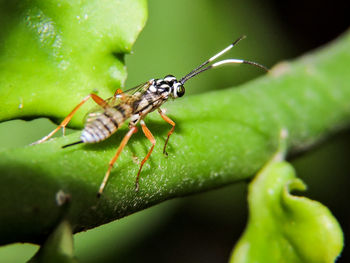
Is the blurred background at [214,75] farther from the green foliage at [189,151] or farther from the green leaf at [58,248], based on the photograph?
the green leaf at [58,248]

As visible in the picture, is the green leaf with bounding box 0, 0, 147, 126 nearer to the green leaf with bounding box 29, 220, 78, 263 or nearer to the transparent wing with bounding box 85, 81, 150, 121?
the transparent wing with bounding box 85, 81, 150, 121

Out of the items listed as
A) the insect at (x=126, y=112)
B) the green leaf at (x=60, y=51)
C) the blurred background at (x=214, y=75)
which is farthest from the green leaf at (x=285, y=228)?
the blurred background at (x=214, y=75)

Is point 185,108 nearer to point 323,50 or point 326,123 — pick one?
point 326,123

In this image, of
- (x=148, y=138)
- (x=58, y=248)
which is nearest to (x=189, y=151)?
(x=148, y=138)

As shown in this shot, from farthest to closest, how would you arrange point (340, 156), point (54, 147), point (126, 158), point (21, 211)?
point (340, 156) < point (126, 158) < point (54, 147) < point (21, 211)

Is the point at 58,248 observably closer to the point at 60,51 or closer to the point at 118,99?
the point at 60,51

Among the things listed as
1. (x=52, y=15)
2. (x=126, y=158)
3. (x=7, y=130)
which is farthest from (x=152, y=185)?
(x=7, y=130)
